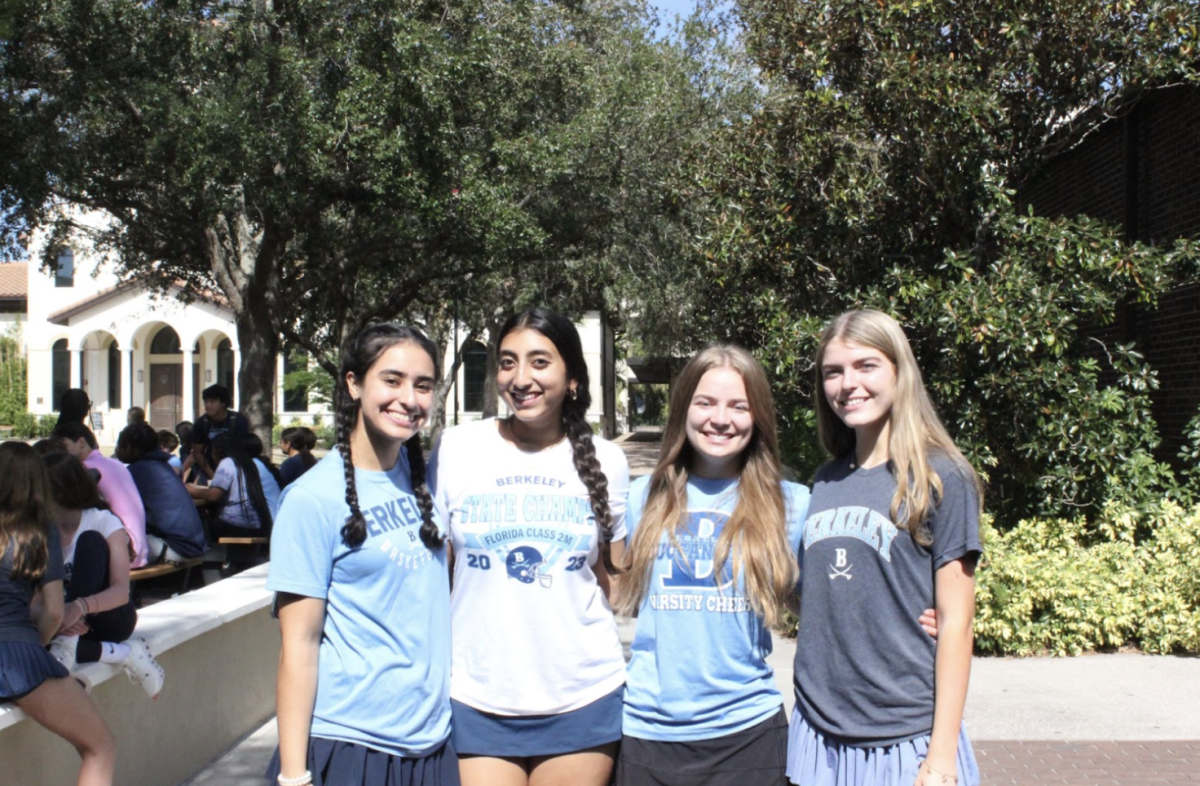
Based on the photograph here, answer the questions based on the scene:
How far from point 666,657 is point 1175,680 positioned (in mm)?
5169

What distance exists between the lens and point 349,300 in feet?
69.0

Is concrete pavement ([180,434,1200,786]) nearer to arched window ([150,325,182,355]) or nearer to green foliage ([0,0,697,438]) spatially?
green foliage ([0,0,697,438])

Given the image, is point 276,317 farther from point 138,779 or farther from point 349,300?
point 138,779

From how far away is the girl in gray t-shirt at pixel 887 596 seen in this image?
2.47 m

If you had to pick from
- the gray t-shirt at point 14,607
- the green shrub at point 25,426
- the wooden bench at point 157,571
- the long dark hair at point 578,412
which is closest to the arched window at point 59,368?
the green shrub at point 25,426

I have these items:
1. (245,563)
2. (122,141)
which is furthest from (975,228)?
(122,141)

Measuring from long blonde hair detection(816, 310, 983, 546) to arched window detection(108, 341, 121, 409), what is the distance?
4407cm

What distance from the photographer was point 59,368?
43.1m

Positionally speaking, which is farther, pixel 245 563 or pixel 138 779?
pixel 245 563

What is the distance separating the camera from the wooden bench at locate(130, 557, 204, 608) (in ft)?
20.8

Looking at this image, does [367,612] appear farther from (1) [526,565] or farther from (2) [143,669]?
(2) [143,669]

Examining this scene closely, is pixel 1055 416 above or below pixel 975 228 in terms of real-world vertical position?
below

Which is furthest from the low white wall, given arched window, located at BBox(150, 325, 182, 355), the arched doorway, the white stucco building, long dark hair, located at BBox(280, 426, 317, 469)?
arched window, located at BBox(150, 325, 182, 355)

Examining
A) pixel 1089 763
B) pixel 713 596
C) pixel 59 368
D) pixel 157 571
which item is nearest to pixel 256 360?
pixel 157 571
